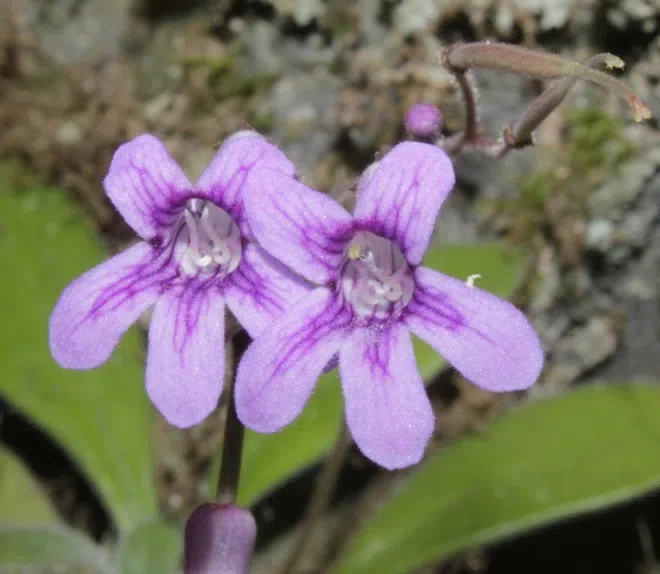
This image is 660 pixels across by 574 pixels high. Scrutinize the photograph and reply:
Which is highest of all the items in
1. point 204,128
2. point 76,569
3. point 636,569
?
point 204,128

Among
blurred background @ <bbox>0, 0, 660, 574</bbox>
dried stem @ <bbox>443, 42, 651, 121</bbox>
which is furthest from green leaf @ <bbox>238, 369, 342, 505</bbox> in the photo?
dried stem @ <bbox>443, 42, 651, 121</bbox>

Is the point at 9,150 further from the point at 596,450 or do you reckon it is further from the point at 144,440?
the point at 596,450

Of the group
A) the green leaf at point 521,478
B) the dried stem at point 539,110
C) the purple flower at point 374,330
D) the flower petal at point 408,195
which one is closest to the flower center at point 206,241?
the purple flower at point 374,330

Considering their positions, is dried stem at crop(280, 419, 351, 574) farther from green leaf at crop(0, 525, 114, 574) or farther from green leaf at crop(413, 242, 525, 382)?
green leaf at crop(0, 525, 114, 574)

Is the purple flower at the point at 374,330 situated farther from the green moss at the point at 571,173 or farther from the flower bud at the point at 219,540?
the green moss at the point at 571,173

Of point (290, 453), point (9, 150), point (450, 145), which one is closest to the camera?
point (450, 145)

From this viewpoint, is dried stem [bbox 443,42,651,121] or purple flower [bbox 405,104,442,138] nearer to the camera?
dried stem [bbox 443,42,651,121]

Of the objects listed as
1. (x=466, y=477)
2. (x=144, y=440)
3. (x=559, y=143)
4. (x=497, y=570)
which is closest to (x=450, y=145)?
(x=559, y=143)
